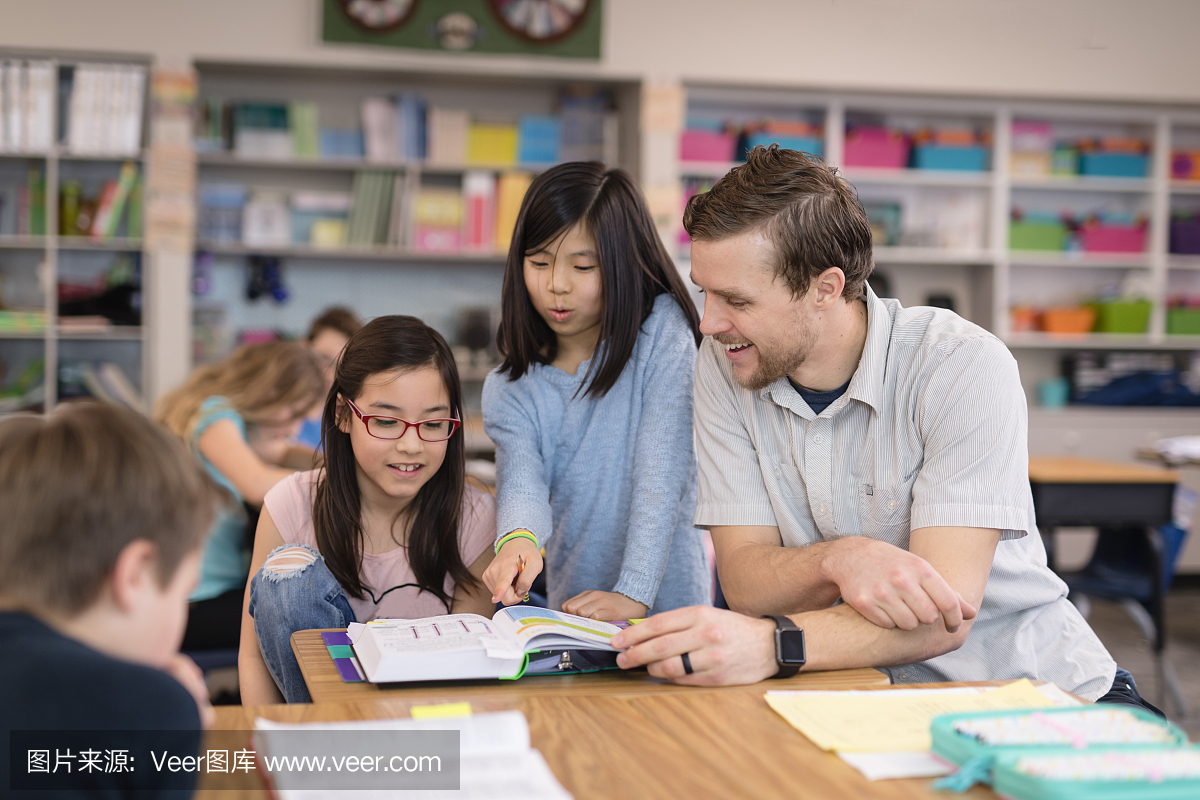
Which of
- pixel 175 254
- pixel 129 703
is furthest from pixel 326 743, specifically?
pixel 175 254

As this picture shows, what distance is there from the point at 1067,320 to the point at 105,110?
15.7 feet

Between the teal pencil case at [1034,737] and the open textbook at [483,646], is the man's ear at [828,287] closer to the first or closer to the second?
the open textbook at [483,646]

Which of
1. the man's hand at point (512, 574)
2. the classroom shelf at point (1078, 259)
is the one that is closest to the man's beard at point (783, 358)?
the man's hand at point (512, 574)

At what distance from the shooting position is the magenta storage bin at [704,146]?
16.3 feet

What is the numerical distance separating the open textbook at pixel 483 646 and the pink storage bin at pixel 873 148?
4.28 meters

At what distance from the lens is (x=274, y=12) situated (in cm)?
447

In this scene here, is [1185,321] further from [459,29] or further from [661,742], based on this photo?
[661,742]

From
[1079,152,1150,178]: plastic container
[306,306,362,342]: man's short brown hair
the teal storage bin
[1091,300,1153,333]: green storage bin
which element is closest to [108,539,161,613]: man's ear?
[306,306,362,342]: man's short brown hair

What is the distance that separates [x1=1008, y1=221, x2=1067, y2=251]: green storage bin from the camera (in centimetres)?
525

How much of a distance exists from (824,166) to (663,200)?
3304 millimetres

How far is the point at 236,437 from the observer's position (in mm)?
2705

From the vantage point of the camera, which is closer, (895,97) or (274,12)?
(274,12)

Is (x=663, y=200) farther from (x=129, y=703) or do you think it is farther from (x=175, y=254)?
(x=129, y=703)

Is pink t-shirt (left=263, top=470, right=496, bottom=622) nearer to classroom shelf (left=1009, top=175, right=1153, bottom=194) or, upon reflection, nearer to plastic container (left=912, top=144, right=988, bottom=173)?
plastic container (left=912, top=144, right=988, bottom=173)
